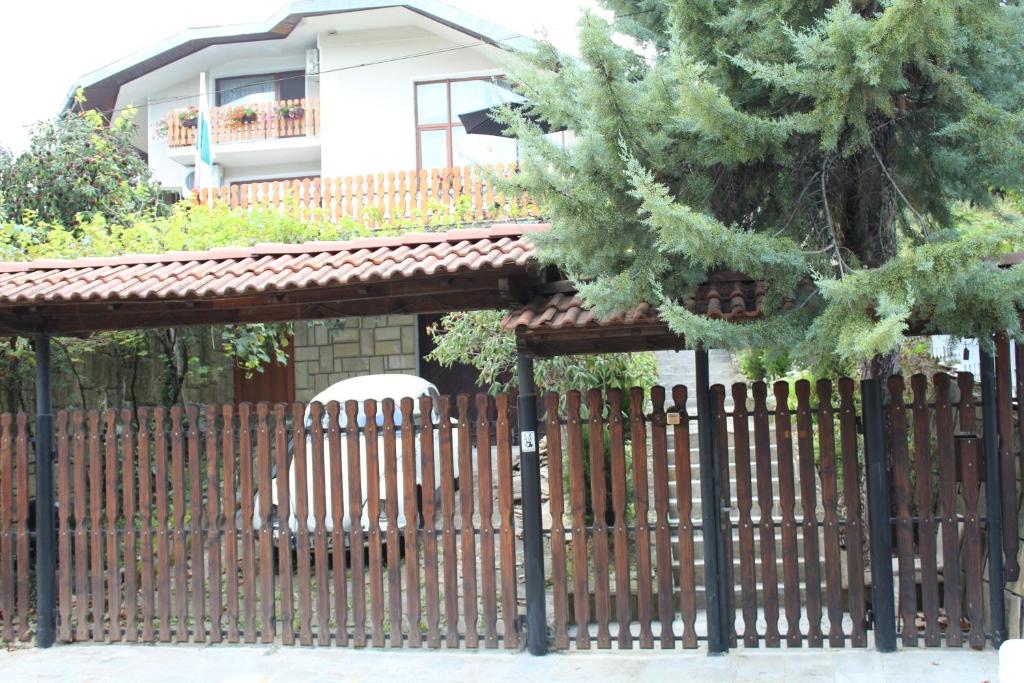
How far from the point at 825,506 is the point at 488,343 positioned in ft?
14.7

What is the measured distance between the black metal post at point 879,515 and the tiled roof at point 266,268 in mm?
2406

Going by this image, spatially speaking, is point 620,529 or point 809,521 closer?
point 809,521

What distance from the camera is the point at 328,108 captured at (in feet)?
58.7

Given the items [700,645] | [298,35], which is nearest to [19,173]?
[298,35]

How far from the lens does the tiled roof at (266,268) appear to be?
6039 millimetres

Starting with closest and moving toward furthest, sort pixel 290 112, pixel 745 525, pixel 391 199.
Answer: pixel 745 525 < pixel 391 199 < pixel 290 112

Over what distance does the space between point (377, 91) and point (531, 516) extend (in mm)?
13049

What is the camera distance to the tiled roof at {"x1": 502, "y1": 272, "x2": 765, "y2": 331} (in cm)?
534

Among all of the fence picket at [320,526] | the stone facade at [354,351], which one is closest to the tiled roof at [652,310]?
the fence picket at [320,526]

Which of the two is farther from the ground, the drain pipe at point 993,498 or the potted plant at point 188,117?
the potted plant at point 188,117

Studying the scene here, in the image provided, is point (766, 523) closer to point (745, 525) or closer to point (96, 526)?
point (745, 525)

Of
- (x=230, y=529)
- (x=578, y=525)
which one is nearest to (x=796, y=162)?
(x=578, y=525)

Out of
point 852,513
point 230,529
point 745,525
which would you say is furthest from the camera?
point 230,529

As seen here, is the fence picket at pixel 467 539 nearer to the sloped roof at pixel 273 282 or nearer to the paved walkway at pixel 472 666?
the paved walkway at pixel 472 666
